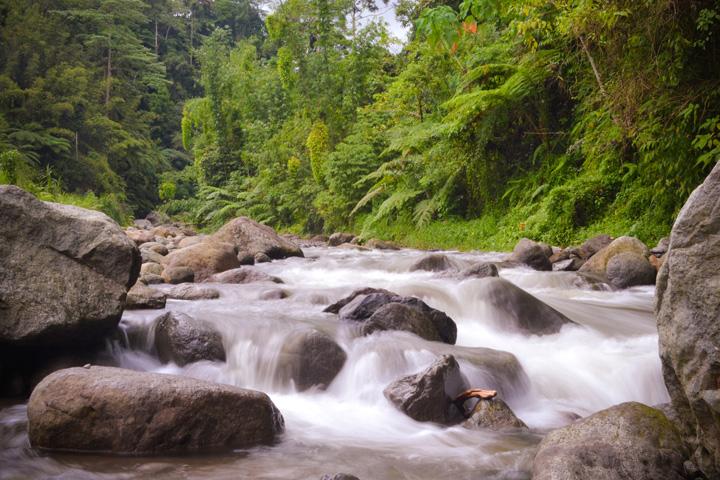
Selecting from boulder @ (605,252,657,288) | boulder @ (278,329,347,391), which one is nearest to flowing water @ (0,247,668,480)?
boulder @ (278,329,347,391)

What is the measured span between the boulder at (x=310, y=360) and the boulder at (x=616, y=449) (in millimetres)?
2175

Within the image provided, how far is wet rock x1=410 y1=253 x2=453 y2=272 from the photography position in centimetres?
988

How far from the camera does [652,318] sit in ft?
21.4

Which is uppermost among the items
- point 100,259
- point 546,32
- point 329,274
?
point 546,32

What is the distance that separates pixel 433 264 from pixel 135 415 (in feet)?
23.3

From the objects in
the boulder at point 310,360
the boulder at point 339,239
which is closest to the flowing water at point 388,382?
the boulder at point 310,360

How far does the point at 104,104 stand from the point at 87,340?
1309 inches

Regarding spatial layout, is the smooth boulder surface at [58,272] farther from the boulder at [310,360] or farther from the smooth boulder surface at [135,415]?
the boulder at [310,360]

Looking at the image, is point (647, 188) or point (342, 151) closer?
point (647, 188)

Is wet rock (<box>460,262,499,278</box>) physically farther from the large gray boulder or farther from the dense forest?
the large gray boulder

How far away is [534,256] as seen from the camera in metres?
9.83

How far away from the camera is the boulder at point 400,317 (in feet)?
17.7

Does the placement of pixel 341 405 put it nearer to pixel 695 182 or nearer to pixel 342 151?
pixel 695 182

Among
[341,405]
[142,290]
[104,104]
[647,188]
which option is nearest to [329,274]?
[142,290]
